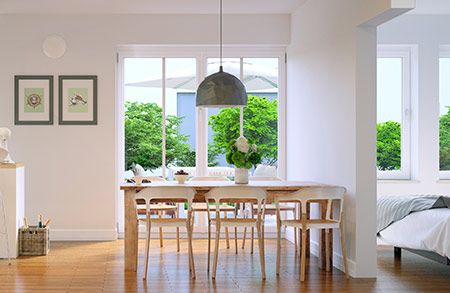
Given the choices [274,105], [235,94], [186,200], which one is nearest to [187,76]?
[274,105]

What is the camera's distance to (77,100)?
9.11 metres

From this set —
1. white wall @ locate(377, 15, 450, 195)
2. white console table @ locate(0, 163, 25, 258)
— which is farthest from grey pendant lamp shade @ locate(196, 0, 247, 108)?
white wall @ locate(377, 15, 450, 195)

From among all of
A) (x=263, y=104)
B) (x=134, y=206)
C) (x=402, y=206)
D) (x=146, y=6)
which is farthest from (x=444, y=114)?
(x=134, y=206)

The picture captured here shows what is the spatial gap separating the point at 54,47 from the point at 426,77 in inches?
179

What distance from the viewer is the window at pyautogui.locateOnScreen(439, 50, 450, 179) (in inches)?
364

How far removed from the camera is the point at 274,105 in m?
9.56

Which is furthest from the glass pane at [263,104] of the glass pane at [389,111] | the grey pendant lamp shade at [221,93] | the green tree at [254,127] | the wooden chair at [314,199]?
the wooden chair at [314,199]

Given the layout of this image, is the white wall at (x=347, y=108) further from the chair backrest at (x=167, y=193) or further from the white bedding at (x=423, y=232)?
the chair backrest at (x=167, y=193)

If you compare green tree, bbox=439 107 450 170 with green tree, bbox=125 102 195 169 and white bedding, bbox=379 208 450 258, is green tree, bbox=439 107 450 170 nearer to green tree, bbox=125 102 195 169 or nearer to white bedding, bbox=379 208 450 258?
white bedding, bbox=379 208 450 258

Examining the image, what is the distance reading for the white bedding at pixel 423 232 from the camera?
Result: 6301 millimetres

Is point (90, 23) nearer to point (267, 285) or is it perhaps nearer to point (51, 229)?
point (51, 229)

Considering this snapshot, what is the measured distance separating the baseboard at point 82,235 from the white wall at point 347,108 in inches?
100

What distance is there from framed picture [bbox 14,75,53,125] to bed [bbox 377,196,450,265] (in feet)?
13.7

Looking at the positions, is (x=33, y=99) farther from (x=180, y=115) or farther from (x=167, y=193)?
(x=167, y=193)
